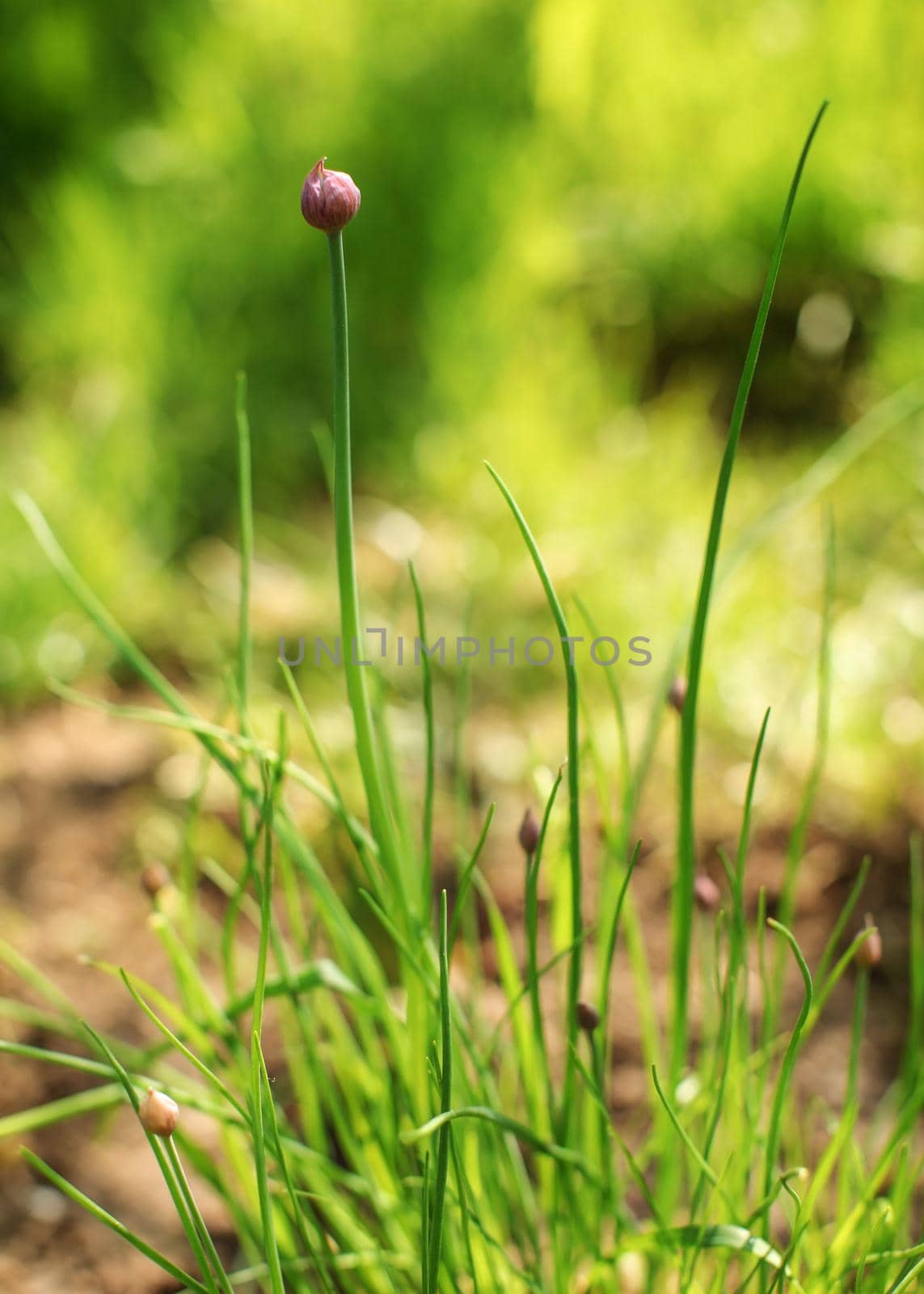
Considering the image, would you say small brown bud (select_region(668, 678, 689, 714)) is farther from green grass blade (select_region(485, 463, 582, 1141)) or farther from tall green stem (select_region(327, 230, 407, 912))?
tall green stem (select_region(327, 230, 407, 912))

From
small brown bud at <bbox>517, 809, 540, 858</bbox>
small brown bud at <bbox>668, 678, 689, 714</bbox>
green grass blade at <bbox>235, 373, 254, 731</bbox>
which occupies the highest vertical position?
green grass blade at <bbox>235, 373, 254, 731</bbox>

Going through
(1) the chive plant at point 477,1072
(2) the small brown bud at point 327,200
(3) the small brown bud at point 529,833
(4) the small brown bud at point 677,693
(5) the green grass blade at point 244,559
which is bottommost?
(1) the chive plant at point 477,1072

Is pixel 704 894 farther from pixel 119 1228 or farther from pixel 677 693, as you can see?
pixel 119 1228

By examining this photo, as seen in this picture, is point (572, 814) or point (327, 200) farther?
point (572, 814)

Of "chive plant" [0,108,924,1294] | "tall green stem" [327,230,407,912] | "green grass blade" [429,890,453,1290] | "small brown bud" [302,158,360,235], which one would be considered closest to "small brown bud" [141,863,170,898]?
"chive plant" [0,108,924,1294]

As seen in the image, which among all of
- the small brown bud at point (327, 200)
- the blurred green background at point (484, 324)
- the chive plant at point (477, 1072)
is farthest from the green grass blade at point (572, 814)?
the blurred green background at point (484, 324)

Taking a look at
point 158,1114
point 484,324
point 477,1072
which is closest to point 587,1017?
point 477,1072

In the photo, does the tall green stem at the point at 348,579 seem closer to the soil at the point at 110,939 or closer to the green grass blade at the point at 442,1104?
the green grass blade at the point at 442,1104
